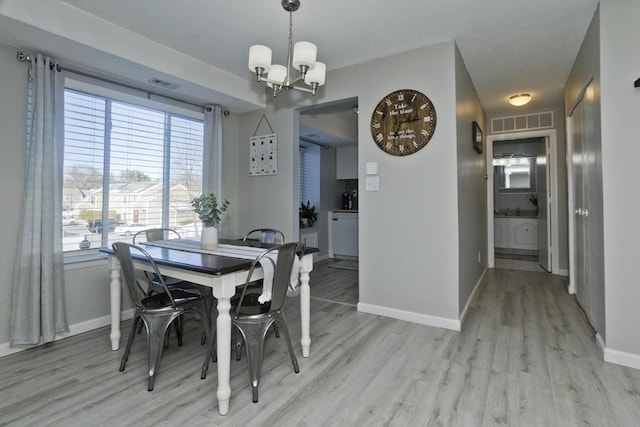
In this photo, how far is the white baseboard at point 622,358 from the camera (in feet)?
6.93

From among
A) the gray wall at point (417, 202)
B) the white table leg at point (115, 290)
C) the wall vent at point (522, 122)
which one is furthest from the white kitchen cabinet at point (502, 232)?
the white table leg at point (115, 290)

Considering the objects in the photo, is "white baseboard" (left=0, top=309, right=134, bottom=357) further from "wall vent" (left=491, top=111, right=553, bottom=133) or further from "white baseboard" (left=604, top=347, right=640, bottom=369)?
"wall vent" (left=491, top=111, right=553, bottom=133)

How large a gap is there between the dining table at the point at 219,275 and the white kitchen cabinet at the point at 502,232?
5.86 meters

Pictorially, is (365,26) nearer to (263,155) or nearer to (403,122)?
(403,122)

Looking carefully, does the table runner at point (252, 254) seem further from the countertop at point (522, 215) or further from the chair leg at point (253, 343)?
the countertop at point (522, 215)

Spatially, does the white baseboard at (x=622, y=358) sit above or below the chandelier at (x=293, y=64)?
below

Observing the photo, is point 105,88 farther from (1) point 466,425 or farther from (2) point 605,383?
(2) point 605,383

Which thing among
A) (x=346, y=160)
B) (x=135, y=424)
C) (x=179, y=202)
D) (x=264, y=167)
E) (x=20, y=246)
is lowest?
(x=135, y=424)

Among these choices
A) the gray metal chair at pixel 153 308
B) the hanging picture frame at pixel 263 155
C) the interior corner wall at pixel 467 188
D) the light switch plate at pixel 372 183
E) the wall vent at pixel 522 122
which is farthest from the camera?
the wall vent at pixel 522 122

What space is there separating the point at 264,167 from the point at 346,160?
2.76 m

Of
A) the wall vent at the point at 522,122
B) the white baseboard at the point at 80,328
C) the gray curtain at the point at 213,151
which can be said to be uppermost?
the wall vent at the point at 522,122

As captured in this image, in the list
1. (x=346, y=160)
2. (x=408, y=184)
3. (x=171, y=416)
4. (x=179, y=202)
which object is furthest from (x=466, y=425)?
(x=346, y=160)

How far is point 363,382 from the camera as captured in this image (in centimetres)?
200

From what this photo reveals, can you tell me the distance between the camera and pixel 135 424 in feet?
5.33
